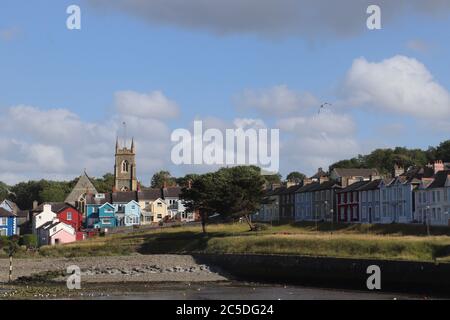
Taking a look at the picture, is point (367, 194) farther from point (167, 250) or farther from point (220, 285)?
point (220, 285)

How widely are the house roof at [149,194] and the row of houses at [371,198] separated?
22.6 meters

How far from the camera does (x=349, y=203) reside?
96.3 meters

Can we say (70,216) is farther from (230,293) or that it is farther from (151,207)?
(230,293)

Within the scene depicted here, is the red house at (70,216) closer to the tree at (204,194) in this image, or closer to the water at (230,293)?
the tree at (204,194)

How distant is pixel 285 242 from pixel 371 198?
25811 mm

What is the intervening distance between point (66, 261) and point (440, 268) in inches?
1557

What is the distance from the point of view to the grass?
5656 cm

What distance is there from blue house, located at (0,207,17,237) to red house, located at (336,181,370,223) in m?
52.9

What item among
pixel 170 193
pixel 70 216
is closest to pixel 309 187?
pixel 170 193

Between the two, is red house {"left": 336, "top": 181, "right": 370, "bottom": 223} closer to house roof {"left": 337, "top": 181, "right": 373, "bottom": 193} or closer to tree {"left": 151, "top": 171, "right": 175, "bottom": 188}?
house roof {"left": 337, "top": 181, "right": 373, "bottom": 193}

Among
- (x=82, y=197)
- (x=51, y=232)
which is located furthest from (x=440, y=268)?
(x=82, y=197)

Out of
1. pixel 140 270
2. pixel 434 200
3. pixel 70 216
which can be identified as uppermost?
pixel 434 200

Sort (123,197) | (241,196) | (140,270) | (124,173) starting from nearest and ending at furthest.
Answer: (140,270), (241,196), (123,197), (124,173)

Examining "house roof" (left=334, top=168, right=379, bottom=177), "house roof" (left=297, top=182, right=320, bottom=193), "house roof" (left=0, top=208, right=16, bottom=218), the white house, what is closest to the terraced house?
"house roof" (left=297, top=182, right=320, bottom=193)
